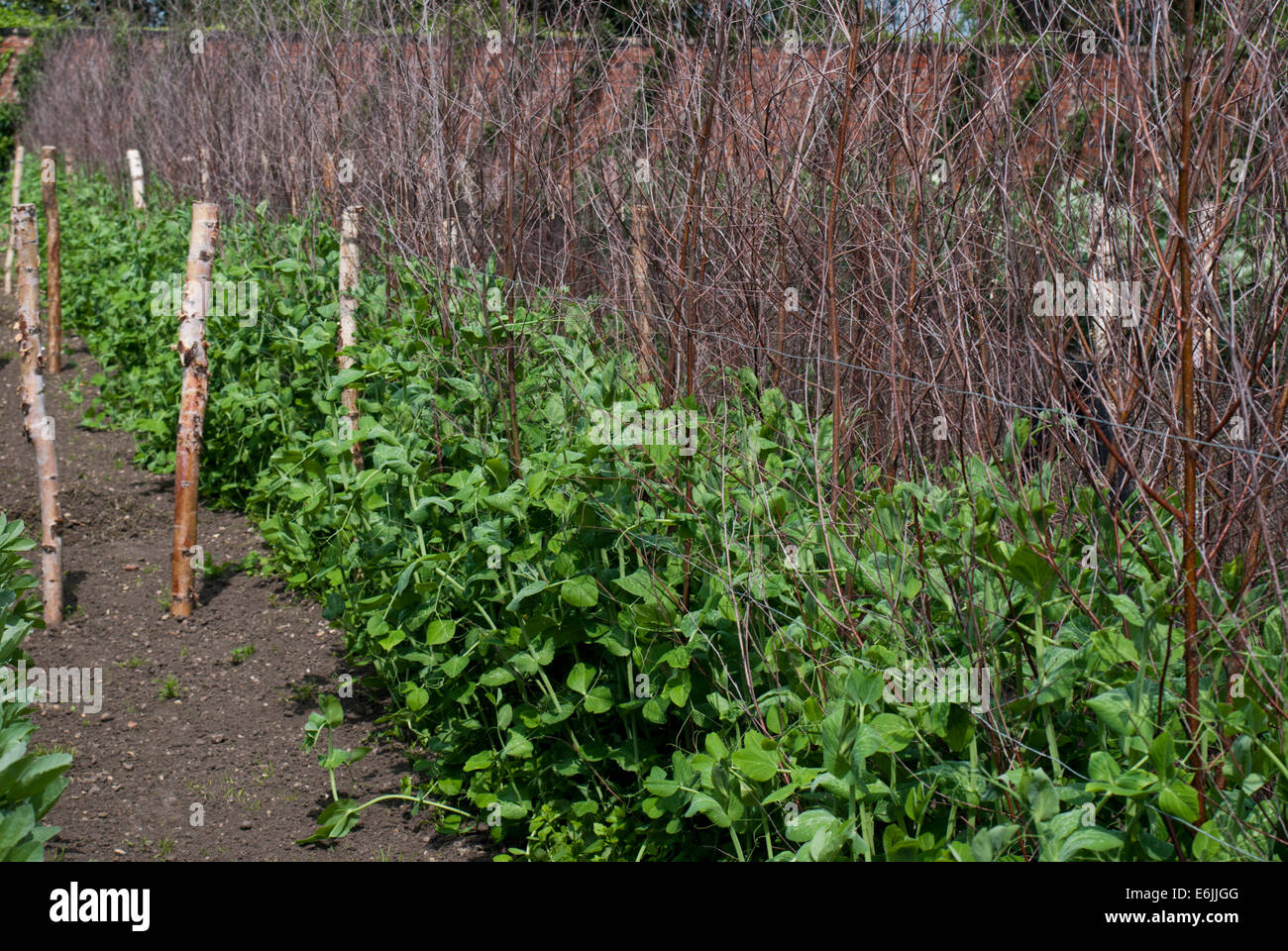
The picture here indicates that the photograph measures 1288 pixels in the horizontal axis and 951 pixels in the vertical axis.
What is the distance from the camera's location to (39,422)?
17.3 ft

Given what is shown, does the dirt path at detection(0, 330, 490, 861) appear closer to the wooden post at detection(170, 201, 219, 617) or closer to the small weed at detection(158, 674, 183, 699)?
the small weed at detection(158, 674, 183, 699)


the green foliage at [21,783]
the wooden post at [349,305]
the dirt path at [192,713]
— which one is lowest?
the dirt path at [192,713]

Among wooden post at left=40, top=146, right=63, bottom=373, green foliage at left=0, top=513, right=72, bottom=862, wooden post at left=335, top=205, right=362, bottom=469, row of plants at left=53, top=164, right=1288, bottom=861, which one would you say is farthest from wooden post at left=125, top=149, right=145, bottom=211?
green foliage at left=0, top=513, right=72, bottom=862

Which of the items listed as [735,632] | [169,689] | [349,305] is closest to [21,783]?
[735,632]

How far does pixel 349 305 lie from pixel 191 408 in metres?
0.93

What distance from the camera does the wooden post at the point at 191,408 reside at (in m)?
5.34

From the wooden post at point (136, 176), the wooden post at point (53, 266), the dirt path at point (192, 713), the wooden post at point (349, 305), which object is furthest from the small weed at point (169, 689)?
the wooden post at point (136, 176)

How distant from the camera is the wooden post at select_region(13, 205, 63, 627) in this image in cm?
516

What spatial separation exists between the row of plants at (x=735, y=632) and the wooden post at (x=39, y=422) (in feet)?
3.48

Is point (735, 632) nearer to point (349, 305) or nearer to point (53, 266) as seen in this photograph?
point (349, 305)

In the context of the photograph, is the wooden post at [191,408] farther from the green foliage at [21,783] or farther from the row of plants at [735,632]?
the green foliage at [21,783]

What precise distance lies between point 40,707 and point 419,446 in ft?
6.07
